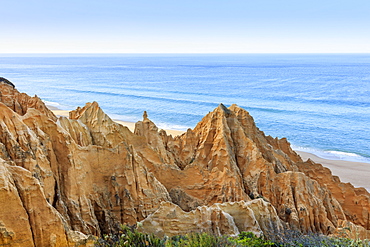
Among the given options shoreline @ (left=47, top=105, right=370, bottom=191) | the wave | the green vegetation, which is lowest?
the wave

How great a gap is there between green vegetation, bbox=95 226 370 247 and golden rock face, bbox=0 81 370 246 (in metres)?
0.76

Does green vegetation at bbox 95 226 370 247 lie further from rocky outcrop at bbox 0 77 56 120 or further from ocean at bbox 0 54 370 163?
ocean at bbox 0 54 370 163

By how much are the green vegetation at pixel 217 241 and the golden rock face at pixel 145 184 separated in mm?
756

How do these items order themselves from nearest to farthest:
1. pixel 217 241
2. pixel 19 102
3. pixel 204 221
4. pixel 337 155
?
1. pixel 217 241
2. pixel 204 221
3. pixel 19 102
4. pixel 337 155

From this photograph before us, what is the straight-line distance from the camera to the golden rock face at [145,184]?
11.3m

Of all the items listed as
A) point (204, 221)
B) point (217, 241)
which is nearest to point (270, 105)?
point (204, 221)

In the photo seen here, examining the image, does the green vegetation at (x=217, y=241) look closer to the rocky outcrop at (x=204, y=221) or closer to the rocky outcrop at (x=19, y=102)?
the rocky outcrop at (x=204, y=221)

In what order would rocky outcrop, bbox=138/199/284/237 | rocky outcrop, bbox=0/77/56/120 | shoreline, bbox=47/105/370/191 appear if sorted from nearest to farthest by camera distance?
1. rocky outcrop, bbox=138/199/284/237
2. rocky outcrop, bbox=0/77/56/120
3. shoreline, bbox=47/105/370/191

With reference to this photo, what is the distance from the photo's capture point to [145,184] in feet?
53.1

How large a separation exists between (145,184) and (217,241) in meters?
4.61

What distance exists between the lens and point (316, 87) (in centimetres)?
12375

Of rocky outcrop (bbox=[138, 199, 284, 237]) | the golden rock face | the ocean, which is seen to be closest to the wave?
the ocean

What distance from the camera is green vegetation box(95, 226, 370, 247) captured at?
12305mm

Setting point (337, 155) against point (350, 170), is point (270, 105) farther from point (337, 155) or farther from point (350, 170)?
point (350, 170)
